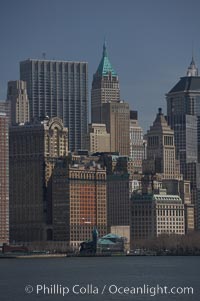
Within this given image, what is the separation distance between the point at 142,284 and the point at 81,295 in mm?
19056

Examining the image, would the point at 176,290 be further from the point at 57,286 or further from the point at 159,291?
the point at 57,286

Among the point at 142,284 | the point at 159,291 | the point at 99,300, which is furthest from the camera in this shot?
the point at 142,284

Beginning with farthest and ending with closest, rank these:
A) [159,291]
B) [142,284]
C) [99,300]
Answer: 1. [142,284]
2. [159,291]
3. [99,300]

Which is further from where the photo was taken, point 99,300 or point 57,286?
point 57,286

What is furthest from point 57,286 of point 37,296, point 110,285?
point 37,296

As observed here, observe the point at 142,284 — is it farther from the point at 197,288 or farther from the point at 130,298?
the point at 130,298

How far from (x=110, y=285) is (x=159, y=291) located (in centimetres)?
1220

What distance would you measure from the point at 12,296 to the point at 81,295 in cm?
770

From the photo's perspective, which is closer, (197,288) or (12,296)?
(12,296)

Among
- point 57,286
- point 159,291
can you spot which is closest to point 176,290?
point 159,291

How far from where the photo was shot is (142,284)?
7795 inches

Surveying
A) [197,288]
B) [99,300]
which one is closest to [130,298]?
[99,300]

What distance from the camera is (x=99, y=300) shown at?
17288cm

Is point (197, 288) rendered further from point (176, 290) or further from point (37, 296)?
point (37, 296)
